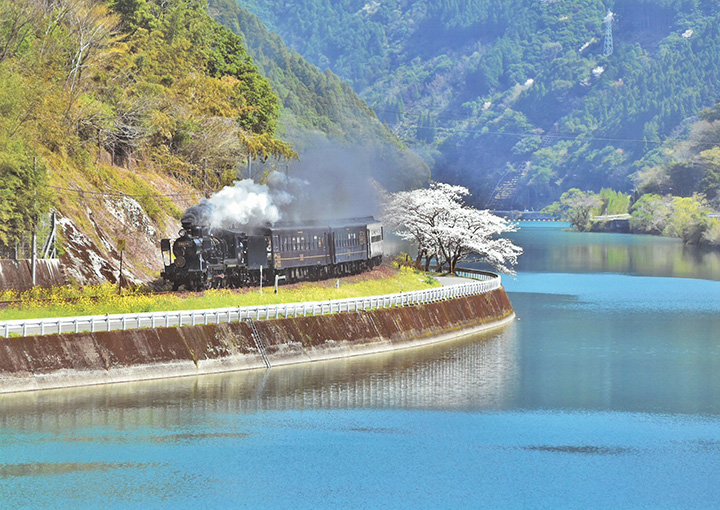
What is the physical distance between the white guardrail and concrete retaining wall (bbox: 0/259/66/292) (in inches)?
411

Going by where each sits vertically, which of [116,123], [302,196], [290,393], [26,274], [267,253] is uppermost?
[116,123]

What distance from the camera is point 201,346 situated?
47.0m

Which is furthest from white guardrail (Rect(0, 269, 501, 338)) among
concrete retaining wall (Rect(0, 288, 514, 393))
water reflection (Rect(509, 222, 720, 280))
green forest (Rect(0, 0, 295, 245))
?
water reflection (Rect(509, 222, 720, 280))

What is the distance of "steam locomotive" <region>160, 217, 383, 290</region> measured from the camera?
54.9 meters

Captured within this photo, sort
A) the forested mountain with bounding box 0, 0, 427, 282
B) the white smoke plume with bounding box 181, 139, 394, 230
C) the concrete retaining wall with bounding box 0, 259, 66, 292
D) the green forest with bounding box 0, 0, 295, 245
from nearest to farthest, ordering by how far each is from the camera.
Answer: the concrete retaining wall with bounding box 0, 259, 66, 292, the forested mountain with bounding box 0, 0, 427, 282, the green forest with bounding box 0, 0, 295, 245, the white smoke plume with bounding box 181, 139, 394, 230

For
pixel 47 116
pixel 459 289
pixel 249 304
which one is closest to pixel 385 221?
pixel 459 289

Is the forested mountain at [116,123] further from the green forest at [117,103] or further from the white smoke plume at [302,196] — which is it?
the white smoke plume at [302,196]

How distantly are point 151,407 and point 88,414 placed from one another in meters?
2.47

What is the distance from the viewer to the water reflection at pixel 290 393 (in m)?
39.9

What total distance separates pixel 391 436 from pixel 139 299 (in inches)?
614

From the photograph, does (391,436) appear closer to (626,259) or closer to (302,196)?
(302,196)

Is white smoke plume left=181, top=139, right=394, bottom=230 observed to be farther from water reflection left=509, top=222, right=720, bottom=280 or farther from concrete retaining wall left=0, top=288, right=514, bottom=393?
water reflection left=509, top=222, right=720, bottom=280

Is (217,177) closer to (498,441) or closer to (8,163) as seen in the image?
(8,163)

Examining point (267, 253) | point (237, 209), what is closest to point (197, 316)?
point (267, 253)
